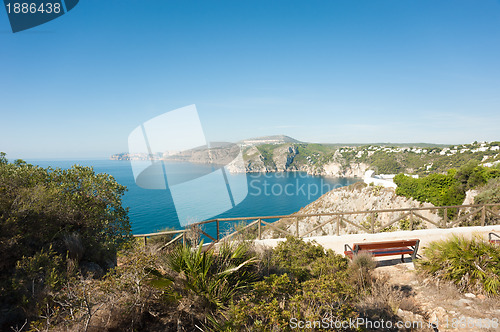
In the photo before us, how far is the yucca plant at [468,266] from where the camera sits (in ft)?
13.7

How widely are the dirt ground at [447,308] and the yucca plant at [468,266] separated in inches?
6.8

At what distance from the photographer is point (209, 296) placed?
327cm

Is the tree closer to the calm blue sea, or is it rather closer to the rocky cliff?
the calm blue sea

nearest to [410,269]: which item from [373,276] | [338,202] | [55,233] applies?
[373,276]

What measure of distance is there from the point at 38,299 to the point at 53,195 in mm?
1757

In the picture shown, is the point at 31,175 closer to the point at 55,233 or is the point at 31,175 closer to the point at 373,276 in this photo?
the point at 55,233

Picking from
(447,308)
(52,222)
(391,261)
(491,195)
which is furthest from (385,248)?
(491,195)

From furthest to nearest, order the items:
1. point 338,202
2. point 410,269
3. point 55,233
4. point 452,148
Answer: point 452,148, point 338,202, point 410,269, point 55,233

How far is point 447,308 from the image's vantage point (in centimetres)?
382

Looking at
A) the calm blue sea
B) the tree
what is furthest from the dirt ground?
the calm blue sea

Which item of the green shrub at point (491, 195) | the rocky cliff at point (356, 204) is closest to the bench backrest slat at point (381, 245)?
the green shrub at point (491, 195)

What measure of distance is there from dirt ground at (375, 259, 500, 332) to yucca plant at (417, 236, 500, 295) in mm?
172

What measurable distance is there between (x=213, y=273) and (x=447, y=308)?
11.8 ft

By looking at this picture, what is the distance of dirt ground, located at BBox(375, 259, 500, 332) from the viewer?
11.3 feet
